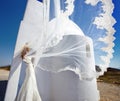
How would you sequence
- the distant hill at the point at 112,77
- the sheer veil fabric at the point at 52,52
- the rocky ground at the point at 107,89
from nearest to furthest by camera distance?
1. the sheer veil fabric at the point at 52,52
2. the rocky ground at the point at 107,89
3. the distant hill at the point at 112,77

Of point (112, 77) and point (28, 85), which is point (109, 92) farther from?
point (28, 85)

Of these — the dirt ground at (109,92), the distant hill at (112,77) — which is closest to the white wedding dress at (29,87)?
the dirt ground at (109,92)

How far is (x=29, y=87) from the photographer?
2670 mm

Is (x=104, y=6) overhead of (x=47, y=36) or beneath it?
overhead

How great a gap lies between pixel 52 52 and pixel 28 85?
0.50 m

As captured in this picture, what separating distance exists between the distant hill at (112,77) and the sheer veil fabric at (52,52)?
17.2 ft

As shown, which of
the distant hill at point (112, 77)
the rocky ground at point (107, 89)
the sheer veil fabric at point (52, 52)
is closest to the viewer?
the sheer veil fabric at point (52, 52)

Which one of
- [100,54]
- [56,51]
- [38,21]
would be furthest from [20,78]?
[100,54]

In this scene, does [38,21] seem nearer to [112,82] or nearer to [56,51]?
[56,51]

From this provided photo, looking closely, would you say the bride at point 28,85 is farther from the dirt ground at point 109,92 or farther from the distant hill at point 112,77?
the distant hill at point 112,77

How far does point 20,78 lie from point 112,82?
5976mm

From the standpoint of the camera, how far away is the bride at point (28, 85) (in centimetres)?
266

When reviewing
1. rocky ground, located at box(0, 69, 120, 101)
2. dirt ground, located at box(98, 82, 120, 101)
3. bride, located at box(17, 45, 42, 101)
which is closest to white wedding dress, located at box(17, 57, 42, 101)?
bride, located at box(17, 45, 42, 101)

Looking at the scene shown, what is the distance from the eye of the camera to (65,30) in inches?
109
